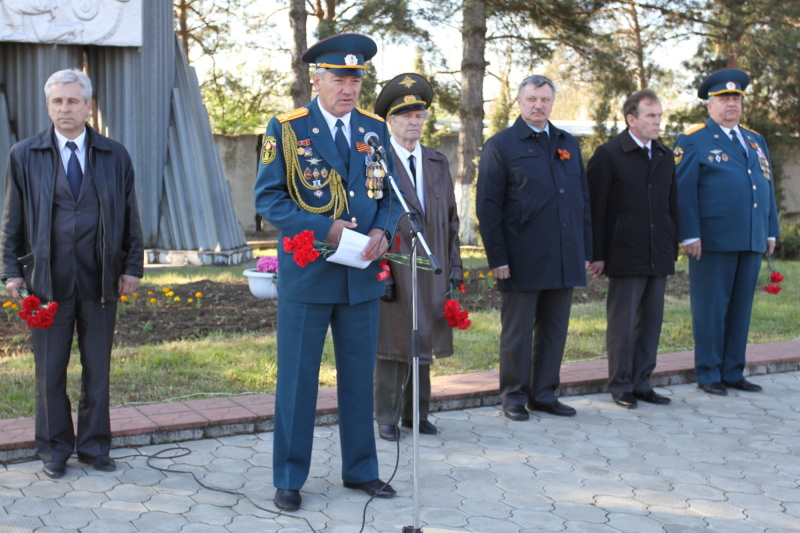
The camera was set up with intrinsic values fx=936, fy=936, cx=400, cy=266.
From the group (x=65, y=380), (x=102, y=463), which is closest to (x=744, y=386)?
(x=102, y=463)

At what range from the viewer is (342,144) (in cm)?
412

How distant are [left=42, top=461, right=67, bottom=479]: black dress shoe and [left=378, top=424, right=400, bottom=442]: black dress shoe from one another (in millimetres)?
1660

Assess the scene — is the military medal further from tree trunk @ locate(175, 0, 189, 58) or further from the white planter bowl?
tree trunk @ locate(175, 0, 189, 58)

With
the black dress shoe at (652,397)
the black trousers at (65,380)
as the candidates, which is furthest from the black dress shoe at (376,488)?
the black dress shoe at (652,397)

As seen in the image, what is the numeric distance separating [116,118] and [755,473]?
413 inches

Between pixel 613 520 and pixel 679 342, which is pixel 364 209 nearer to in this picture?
pixel 613 520

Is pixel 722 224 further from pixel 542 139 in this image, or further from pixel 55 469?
pixel 55 469

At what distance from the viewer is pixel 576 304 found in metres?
10.1

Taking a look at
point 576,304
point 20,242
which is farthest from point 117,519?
point 576,304

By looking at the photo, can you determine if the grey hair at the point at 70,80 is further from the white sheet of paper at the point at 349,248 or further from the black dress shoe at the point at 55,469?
the black dress shoe at the point at 55,469

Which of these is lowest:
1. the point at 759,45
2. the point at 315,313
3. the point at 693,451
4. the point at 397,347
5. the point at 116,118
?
the point at 693,451

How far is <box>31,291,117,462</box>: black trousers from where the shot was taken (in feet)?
14.5

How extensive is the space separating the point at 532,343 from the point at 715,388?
1518mm

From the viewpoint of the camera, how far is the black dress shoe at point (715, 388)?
20.8 ft
